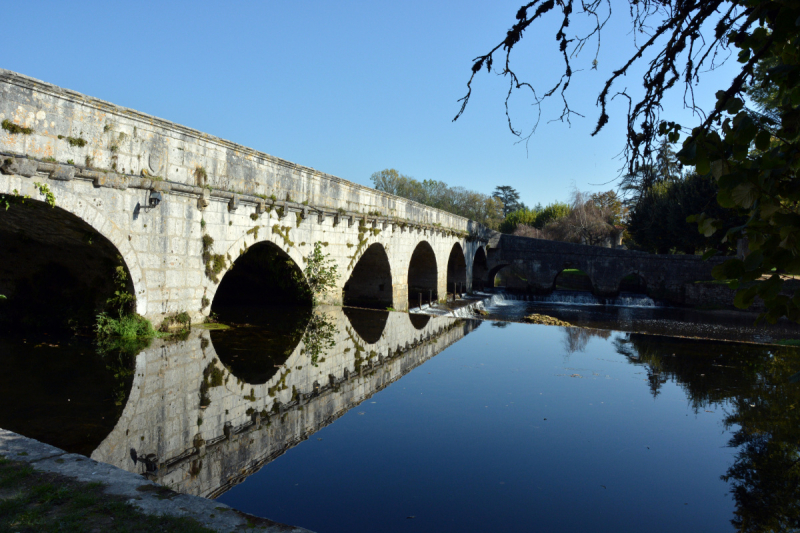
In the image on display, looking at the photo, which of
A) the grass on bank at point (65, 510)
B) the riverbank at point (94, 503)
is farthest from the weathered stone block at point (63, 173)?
the grass on bank at point (65, 510)

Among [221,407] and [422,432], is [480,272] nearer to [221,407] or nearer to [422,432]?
[422,432]

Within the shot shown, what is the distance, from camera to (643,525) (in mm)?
3355

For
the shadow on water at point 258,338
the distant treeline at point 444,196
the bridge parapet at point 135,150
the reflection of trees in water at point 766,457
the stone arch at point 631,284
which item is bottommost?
the reflection of trees in water at point 766,457

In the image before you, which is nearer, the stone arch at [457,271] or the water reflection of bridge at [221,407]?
the water reflection of bridge at [221,407]

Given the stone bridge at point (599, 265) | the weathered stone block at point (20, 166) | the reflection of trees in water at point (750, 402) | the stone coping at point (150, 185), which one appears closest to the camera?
the reflection of trees in water at point (750, 402)

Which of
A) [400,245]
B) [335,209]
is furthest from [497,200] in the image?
[335,209]

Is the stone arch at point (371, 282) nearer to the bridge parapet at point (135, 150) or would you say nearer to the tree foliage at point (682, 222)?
the bridge parapet at point (135, 150)

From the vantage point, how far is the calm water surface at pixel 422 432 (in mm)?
3480

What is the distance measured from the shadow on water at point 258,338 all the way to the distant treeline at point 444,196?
4673 cm

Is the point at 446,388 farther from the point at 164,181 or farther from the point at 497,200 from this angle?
the point at 497,200

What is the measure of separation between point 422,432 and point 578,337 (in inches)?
285

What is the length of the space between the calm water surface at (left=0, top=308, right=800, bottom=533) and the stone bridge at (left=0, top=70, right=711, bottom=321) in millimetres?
1243

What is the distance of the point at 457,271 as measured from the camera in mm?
25438

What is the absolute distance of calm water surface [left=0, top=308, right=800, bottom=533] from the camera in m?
3.48
